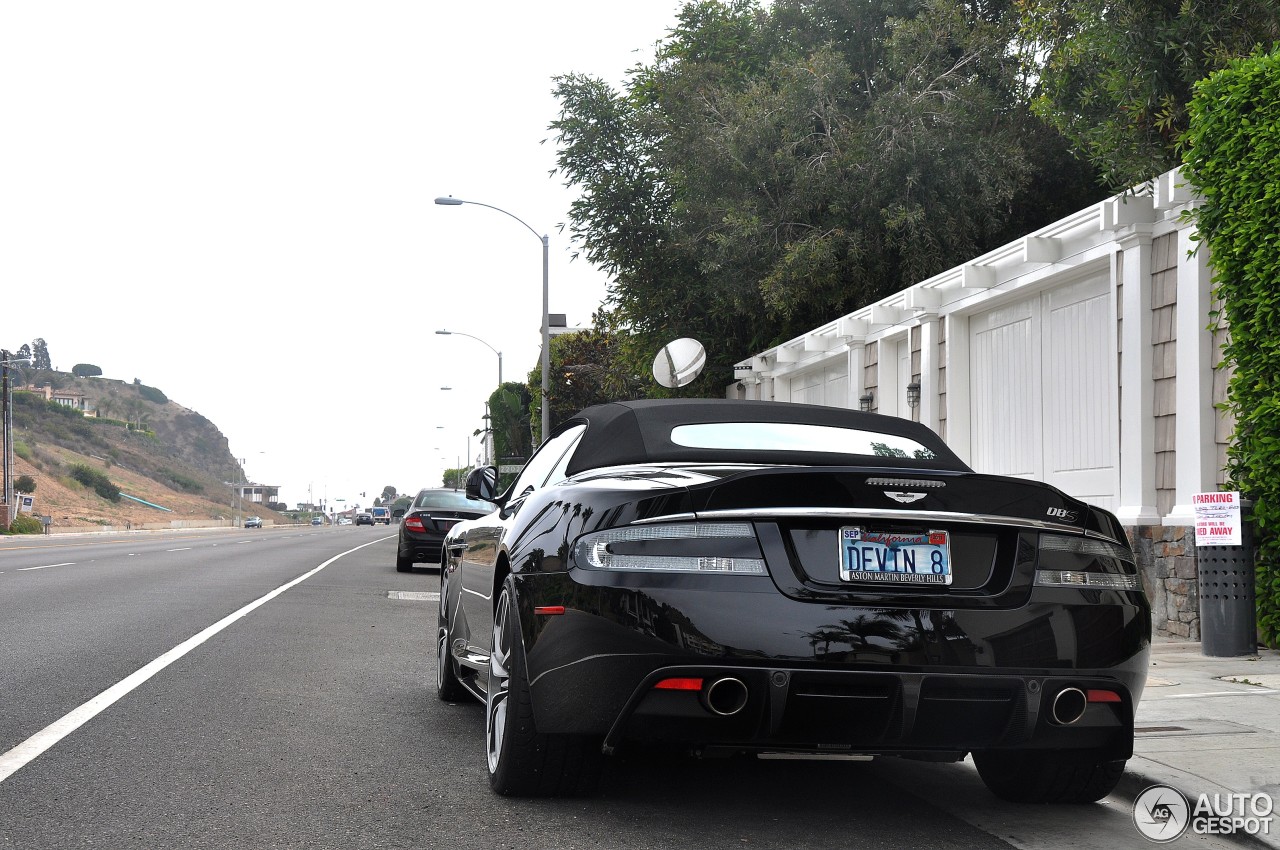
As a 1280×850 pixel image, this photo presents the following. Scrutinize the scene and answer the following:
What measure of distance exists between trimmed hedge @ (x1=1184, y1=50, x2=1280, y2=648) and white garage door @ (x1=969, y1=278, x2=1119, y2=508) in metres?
2.35

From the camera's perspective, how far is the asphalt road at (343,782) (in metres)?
4.43

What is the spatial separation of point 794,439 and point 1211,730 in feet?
8.13

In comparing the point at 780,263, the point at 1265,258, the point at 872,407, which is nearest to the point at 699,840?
the point at 1265,258

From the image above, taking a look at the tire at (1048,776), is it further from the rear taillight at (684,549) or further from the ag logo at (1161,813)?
the rear taillight at (684,549)

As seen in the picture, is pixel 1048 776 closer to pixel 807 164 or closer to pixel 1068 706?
pixel 1068 706

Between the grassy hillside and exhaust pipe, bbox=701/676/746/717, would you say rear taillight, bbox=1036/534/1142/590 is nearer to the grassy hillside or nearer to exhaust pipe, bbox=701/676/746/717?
exhaust pipe, bbox=701/676/746/717

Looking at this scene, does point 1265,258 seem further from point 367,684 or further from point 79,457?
point 79,457

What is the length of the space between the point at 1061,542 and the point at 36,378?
643 feet

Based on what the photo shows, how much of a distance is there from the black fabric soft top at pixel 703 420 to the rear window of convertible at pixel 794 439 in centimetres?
4

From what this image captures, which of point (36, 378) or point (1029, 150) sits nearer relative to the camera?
point (1029, 150)

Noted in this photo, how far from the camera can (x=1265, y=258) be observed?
8.90m

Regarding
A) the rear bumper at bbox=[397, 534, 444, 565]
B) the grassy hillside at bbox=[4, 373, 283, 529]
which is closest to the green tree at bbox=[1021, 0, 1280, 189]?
the rear bumper at bbox=[397, 534, 444, 565]

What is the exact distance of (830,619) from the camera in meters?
4.08

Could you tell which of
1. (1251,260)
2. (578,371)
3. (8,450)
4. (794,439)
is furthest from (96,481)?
(794,439)
